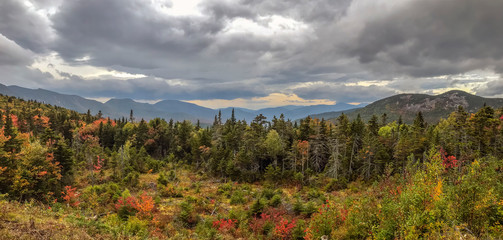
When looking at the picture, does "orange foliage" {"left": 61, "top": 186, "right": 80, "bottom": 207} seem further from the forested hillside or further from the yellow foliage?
the yellow foliage

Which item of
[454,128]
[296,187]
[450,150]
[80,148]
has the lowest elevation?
[296,187]

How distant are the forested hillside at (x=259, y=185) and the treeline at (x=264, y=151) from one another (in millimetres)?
270

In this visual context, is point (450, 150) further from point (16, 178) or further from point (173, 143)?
point (173, 143)

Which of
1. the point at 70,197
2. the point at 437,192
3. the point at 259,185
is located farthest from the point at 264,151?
the point at 437,192

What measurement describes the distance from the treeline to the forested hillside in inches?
10.6

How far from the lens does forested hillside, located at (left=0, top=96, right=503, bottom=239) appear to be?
1171cm

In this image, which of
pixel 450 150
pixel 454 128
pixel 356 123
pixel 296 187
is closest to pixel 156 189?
pixel 296 187

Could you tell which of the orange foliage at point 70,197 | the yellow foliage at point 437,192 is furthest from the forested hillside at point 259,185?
the orange foliage at point 70,197

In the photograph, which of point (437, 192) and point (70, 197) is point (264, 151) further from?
point (437, 192)

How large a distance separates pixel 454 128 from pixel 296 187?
125ft

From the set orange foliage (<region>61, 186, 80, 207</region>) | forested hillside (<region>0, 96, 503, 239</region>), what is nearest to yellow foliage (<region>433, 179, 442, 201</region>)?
forested hillside (<region>0, 96, 503, 239</region>)

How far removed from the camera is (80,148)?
65.3 metres

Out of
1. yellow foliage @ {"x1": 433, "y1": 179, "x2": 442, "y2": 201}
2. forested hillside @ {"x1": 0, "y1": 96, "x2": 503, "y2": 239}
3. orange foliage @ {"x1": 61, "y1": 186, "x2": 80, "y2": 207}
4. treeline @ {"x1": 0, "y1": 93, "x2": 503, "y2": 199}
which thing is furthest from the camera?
orange foliage @ {"x1": 61, "y1": 186, "x2": 80, "y2": 207}

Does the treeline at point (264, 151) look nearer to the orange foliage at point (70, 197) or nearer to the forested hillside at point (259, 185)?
the forested hillside at point (259, 185)
